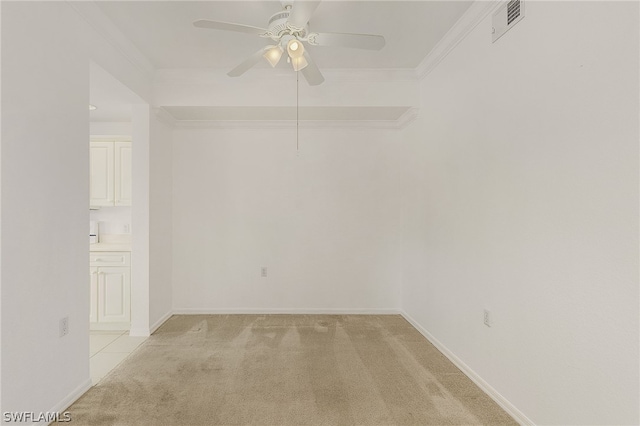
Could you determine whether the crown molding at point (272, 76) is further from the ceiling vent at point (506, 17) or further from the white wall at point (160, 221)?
the ceiling vent at point (506, 17)

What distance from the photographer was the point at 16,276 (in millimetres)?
1757

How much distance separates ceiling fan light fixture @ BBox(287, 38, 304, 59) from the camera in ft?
6.83

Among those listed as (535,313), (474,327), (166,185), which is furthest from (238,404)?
(166,185)

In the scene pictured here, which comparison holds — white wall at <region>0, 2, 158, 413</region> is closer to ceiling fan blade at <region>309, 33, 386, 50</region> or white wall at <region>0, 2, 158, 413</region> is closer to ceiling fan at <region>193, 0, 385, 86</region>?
ceiling fan at <region>193, 0, 385, 86</region>

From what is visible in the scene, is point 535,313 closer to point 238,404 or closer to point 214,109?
point 238,404

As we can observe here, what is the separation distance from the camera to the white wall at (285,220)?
4.18m

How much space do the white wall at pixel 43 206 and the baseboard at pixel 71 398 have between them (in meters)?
0.01

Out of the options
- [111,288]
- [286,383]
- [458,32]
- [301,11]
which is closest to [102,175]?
[111,288]

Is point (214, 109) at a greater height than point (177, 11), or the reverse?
point (177, 11)

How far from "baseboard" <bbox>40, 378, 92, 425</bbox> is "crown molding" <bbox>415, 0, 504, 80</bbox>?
12.6 ft

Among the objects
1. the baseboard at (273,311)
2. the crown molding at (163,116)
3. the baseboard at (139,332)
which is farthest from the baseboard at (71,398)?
the crown molding at (163,116)

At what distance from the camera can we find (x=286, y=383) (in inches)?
97.5

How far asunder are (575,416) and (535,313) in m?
0.50

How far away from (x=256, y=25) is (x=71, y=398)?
300cm
